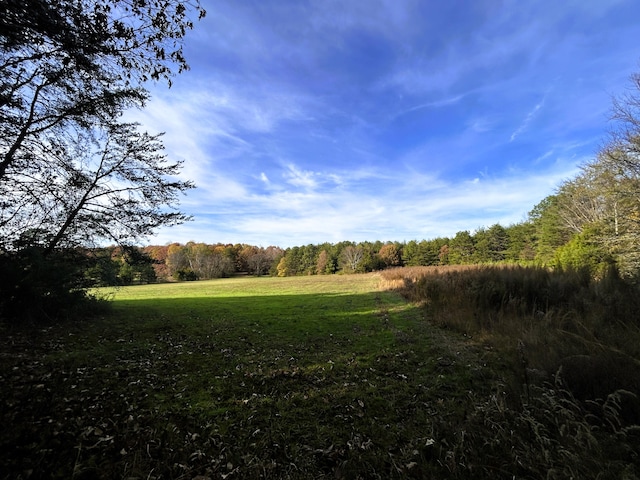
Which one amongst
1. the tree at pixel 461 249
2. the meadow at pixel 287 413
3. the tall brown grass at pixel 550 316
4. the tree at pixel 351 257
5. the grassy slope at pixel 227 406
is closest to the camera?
the meadow at pixel 287 413

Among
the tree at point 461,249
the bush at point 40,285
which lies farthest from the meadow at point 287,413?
the tree at point 461,249

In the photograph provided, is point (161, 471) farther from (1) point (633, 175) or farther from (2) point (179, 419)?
(1) point (633, 175)

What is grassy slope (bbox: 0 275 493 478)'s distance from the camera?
278 centimetres

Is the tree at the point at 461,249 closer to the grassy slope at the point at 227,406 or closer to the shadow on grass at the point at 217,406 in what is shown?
the grassy slope at the point at 227,406

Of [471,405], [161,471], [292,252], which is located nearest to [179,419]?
[161,471]

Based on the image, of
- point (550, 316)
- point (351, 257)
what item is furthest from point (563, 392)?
point (351, 257)

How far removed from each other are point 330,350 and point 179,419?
3.86 meters

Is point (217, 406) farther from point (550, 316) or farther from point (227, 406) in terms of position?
point (550, 316)

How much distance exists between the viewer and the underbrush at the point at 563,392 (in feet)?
7.87

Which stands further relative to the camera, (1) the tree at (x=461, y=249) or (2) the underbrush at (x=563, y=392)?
(1) the tree at (x=461, y=249)

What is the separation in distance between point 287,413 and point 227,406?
33.2 inches

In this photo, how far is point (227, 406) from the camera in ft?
13.1

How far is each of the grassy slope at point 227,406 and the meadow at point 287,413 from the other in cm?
2

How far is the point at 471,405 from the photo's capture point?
3.95 metres
